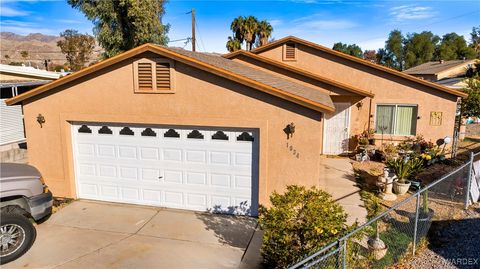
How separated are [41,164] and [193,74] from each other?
5.66 meters

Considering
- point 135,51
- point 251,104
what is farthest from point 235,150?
point 135,51

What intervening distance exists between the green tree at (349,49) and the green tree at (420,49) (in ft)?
47.0

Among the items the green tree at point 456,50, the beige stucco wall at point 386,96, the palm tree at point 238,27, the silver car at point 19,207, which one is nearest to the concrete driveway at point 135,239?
the silver car at point 19,207

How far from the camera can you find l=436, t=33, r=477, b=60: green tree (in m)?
61.1

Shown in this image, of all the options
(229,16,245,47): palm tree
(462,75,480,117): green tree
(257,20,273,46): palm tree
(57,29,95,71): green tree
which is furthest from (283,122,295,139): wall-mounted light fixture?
(57,29,95,71): green tree

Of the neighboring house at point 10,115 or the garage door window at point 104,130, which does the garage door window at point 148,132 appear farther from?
the neighboring house at point 10,115

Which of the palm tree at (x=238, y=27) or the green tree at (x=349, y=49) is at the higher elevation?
the green tree at (x=349, y=49)

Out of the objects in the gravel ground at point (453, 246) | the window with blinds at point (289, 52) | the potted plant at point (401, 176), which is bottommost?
the gravel ground at point (453, 246)

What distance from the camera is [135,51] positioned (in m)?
9.12

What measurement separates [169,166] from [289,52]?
10824 millimetres

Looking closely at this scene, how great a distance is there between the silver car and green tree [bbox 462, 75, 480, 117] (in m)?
17.4

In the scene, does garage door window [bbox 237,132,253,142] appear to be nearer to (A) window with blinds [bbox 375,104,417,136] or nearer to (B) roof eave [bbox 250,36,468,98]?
(B) roof eave [bbox 250,36,468,98]

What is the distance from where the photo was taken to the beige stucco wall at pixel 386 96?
50.5 feet

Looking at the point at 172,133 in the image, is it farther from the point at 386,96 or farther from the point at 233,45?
the point at 233,45
